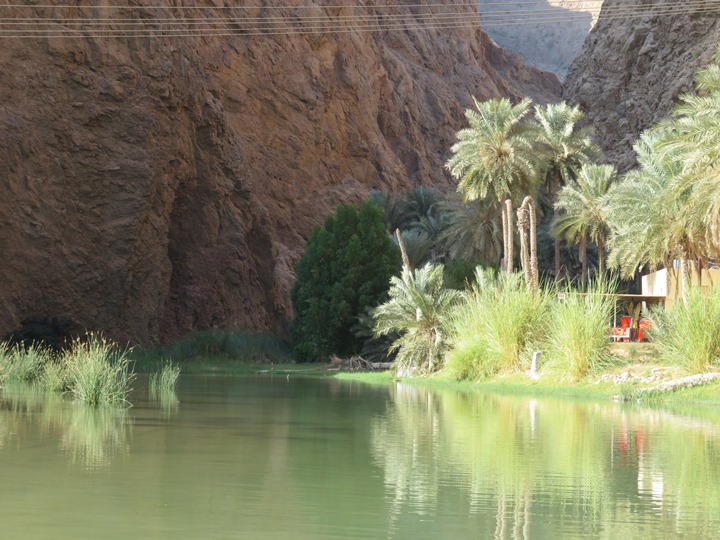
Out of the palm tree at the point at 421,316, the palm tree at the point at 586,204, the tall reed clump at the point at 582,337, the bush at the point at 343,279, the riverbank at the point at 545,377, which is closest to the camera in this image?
the riverbank at the point at 545,377

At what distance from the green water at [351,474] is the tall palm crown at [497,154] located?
1085 inches

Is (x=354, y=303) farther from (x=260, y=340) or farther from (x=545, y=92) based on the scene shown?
(x=545, y=92)

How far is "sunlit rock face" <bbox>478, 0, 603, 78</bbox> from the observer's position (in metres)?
135

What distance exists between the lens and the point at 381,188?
267 ft

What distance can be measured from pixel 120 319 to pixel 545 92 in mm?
67602

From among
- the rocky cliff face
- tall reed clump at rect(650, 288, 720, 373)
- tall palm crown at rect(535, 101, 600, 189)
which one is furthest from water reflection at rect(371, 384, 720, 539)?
the rocky cliff face

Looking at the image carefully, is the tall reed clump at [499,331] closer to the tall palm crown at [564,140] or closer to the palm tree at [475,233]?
the palm tree at [475,233]

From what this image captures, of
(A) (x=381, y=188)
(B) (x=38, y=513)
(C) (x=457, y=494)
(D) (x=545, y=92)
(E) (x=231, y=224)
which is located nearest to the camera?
(B) (x=38, y=513)

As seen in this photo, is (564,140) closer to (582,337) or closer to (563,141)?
(563,141)

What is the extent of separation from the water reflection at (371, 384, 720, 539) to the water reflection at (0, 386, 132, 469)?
338 cm

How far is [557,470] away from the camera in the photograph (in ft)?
41.6

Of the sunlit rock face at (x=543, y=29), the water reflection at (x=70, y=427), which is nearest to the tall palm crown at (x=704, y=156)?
the water reflection at (x=70, y=427)

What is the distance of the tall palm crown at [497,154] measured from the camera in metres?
47.5

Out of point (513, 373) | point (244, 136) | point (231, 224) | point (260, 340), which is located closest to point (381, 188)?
point (244, 136)
